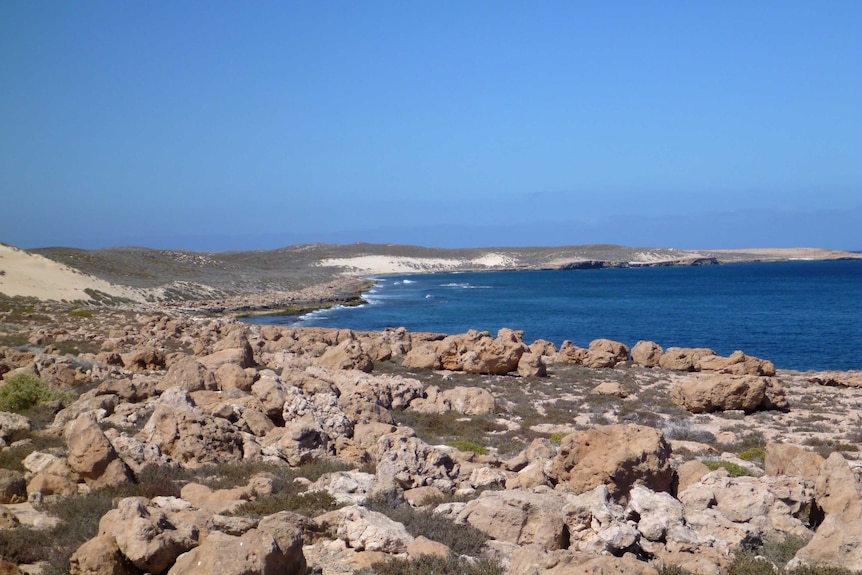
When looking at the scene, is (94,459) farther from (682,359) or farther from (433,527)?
(682,359)

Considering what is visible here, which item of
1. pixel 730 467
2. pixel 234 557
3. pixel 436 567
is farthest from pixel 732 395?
pixel 234 557

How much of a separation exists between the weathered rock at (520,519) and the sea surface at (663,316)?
2856cm

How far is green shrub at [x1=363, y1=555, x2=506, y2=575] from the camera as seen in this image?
6836mm

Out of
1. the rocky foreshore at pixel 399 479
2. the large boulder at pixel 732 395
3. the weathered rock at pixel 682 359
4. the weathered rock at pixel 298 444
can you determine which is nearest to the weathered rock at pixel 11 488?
the rocky foreshore at pixel 399 479

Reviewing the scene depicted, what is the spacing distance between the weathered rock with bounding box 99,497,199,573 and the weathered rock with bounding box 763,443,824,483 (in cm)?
816

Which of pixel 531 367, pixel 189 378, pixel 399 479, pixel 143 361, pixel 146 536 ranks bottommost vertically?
pixel 531 367

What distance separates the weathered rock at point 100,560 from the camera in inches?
252

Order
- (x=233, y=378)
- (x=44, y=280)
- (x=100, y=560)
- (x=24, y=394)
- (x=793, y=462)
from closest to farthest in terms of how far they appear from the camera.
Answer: (x=100, y=560) < (x=793, y=462) < (x=24, y=394) < (x=233, y=378) < (x=44, y=280)

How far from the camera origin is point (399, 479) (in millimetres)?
10234

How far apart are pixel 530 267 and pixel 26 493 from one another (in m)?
172

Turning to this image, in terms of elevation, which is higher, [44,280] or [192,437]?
[44,280]

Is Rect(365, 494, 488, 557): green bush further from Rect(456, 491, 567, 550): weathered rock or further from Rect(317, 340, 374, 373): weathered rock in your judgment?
Rect(317, 340, 374, 373): weathered rock

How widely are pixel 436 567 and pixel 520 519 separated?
5.21ft

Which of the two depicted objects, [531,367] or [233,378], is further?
[531,367]
